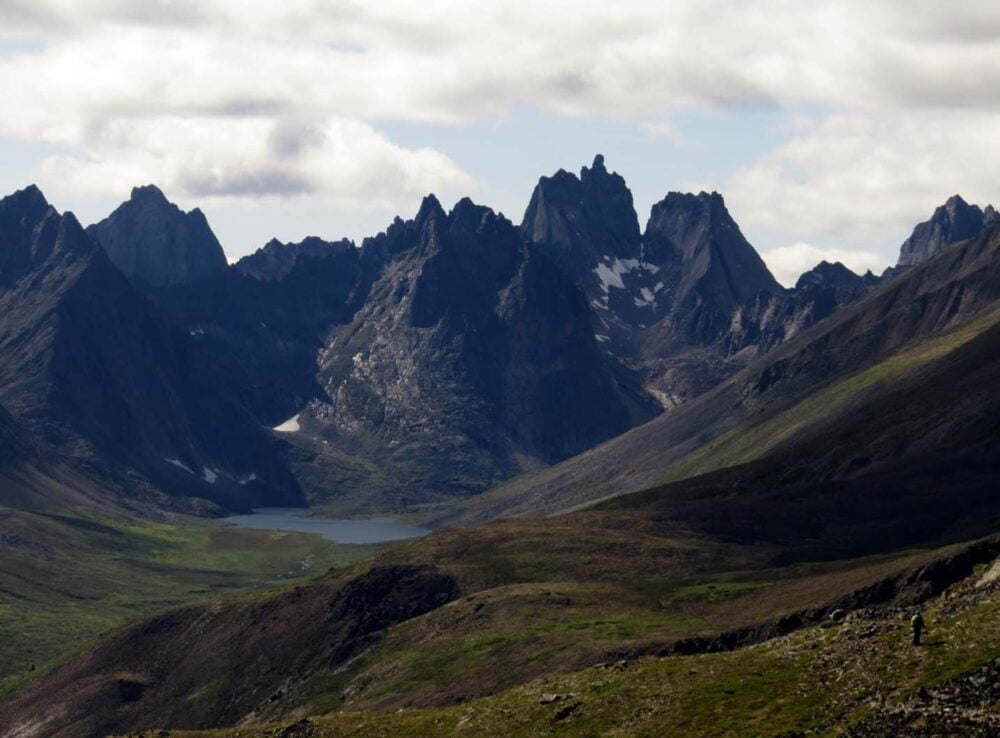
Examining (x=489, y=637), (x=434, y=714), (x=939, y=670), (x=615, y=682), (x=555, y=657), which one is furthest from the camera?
(x=489, y=637)

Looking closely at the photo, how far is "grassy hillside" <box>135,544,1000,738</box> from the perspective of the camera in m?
72.2

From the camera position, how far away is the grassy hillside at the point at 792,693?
72.2 metres

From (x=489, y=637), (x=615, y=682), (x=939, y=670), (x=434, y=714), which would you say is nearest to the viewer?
(x=939, y=670)

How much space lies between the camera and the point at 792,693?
8012cm

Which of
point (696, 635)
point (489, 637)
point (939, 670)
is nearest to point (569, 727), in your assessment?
point (939, 670)

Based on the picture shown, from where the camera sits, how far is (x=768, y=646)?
94.5 metres

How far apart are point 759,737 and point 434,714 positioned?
31741mm

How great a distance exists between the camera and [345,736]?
322ft

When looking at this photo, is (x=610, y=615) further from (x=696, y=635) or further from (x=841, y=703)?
(x=841, y=703)

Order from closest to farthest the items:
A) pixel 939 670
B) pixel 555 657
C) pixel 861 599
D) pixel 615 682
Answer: pixel 939 670 < pixel 615 682 < pixel 861 599 < pixel 555 657

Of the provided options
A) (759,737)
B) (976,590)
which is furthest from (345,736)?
(976,590)

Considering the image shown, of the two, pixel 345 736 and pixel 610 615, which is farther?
pixel 610 615

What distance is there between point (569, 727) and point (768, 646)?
14.3 meters

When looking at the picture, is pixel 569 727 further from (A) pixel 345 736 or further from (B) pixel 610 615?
(B) pixel 610 615
